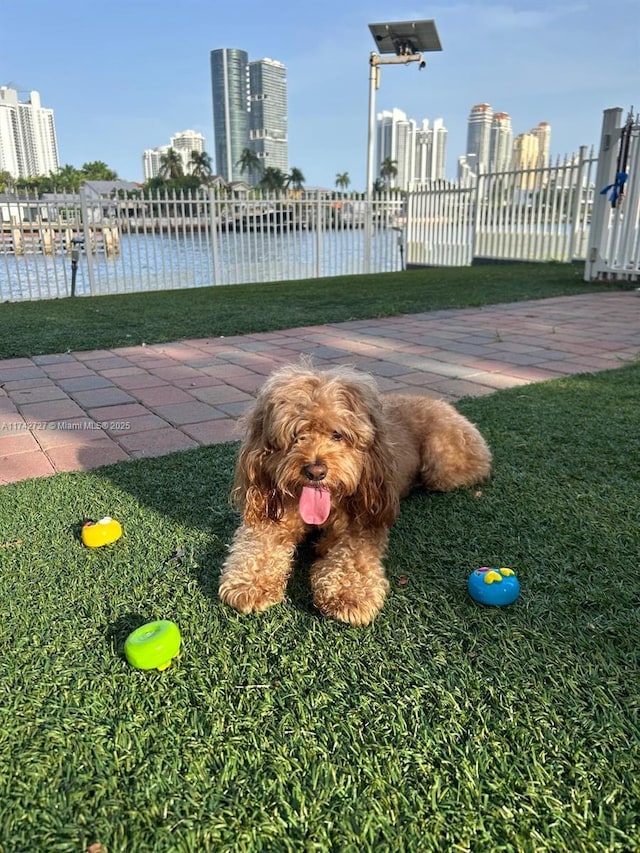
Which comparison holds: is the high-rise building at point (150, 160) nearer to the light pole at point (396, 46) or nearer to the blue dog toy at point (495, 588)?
the light pole at point (396, 46)

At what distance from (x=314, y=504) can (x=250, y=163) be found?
105m

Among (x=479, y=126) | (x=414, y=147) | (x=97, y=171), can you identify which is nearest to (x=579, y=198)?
(x=414, y=147)

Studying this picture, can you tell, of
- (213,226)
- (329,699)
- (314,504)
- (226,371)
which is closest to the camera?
(329,699)

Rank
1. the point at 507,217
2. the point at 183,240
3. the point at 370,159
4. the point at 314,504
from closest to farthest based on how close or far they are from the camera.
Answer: the point at 314,504
the point at 183,240
the point at 507,217
the point at 370,159

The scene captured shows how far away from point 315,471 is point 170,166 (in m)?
96.6

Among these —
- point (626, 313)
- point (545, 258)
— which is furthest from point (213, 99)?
point (626, 313)

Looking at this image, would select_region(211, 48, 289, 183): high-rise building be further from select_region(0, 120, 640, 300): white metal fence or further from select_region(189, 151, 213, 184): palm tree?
select_region(0, 120, 640, 300): white metal fence

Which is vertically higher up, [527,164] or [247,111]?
[247,111]

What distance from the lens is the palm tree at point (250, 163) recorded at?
316ft

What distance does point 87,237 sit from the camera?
14.0 m

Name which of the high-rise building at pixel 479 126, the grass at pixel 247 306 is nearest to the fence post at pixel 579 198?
the grass at pixel 247 306

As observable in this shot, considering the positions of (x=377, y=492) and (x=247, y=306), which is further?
(x=247, y=306)

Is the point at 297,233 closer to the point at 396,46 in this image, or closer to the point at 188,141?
the point at 396,46

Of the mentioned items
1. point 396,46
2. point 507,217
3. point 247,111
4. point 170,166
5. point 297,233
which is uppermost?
point 247,111
